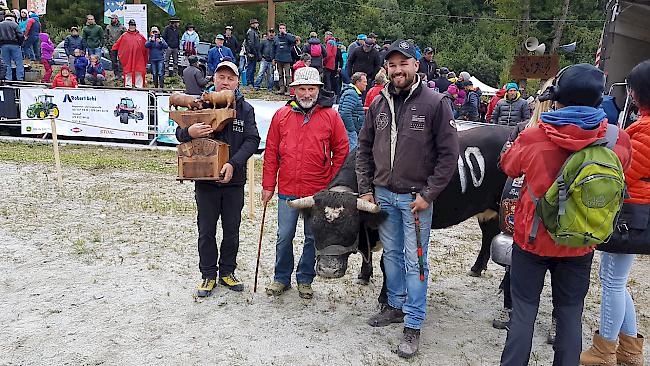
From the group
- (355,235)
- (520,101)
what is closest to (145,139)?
(520,101)

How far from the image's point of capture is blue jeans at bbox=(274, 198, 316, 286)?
520 cm

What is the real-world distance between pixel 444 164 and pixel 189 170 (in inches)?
88.2

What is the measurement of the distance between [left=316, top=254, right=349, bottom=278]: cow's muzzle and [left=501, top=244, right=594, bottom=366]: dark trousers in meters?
1.47

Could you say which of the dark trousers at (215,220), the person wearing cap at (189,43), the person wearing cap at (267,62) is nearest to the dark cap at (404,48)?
the dark trousers at (215,220)

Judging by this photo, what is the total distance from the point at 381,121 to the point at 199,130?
1.62 metres

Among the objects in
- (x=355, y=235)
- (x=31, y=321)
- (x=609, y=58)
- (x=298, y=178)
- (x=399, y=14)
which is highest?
(x=399, y=14)

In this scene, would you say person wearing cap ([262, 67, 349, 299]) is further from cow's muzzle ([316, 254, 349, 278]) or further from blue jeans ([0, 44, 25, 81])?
blue jeans ([0, 44, 25, 81])

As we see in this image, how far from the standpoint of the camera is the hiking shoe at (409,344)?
4.34 metres

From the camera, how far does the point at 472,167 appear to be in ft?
17.9

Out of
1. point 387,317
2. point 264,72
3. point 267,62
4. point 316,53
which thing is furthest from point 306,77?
point 264,72

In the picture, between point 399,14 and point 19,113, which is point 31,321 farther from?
point 399,14

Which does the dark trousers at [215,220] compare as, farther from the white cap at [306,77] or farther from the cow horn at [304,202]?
the white cap at [306,77]

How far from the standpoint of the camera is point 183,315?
4957mm

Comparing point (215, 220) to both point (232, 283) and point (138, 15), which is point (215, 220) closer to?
point (232, 283)
